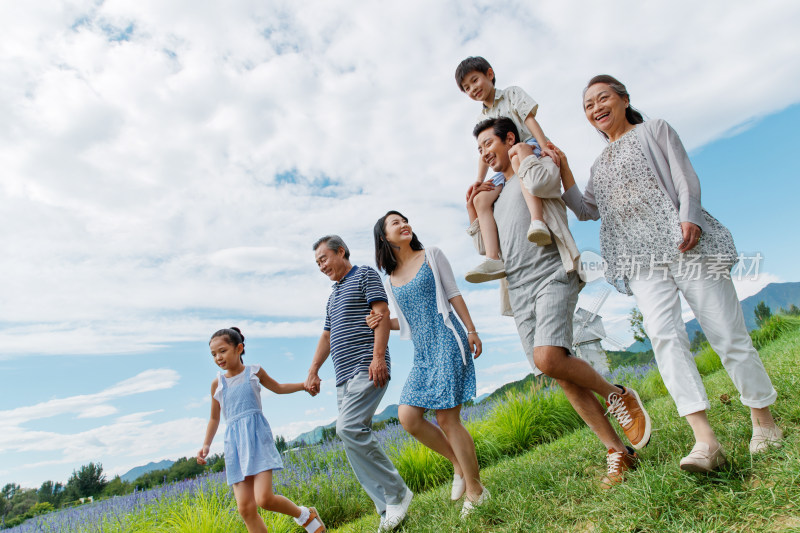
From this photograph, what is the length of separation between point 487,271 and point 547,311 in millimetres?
450

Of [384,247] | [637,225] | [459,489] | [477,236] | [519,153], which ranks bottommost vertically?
[459,489]

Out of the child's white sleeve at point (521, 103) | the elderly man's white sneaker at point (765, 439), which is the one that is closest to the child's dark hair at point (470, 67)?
the child's white sleeve at point (521, 103)

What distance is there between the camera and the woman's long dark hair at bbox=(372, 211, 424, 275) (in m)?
4.05

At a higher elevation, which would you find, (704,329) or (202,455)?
(202,455)

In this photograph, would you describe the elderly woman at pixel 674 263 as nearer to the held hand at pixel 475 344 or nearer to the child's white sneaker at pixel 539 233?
the child's white sneaker at pixel 539 233

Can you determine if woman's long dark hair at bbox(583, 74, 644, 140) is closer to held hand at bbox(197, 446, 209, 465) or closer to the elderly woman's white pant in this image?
the elderly woman's white pant

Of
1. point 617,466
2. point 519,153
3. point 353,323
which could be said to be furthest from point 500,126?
point 617,466

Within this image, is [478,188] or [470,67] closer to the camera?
[478,188]

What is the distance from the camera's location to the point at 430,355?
373cm

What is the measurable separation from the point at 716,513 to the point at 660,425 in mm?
2003

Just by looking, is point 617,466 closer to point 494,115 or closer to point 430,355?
point 430,355

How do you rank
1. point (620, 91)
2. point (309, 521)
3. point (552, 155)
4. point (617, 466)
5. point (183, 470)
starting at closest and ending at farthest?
point (617, 466), point (620, 91), point (552, 155), point (309, 521), point (183, 470)

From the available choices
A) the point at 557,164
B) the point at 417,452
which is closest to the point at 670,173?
the point at 557,164

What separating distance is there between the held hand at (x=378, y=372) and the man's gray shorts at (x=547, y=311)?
100 cm
